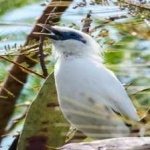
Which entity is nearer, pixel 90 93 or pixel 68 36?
pixel 90 93

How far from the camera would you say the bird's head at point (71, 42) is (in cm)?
253

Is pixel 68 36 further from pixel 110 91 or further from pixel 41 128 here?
pixel 41 128

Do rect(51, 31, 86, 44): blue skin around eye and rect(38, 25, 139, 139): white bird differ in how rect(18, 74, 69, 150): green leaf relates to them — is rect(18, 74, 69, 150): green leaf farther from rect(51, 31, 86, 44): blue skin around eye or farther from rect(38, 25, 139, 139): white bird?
rect(51, 31, 86, 44): blue skin around eye

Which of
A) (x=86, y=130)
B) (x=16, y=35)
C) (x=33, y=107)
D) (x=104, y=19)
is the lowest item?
(x=86, y=130)

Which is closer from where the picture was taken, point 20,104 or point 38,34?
point 38,34

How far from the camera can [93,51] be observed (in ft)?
8.57

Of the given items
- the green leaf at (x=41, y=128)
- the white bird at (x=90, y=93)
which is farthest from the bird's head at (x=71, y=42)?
the green leaf at (x=41, y=128)

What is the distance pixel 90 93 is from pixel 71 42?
31cm

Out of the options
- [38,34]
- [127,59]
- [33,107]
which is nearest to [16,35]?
[38,34]

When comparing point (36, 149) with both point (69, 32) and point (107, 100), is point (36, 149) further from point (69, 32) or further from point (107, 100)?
point (69, 32)

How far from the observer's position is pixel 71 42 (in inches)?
105

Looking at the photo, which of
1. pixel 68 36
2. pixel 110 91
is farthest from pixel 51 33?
pixel 110 91

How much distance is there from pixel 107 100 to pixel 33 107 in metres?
0.30

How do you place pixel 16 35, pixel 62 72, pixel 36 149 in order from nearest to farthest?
pixel 36 149
pixel 16 35
pixel 62 72
